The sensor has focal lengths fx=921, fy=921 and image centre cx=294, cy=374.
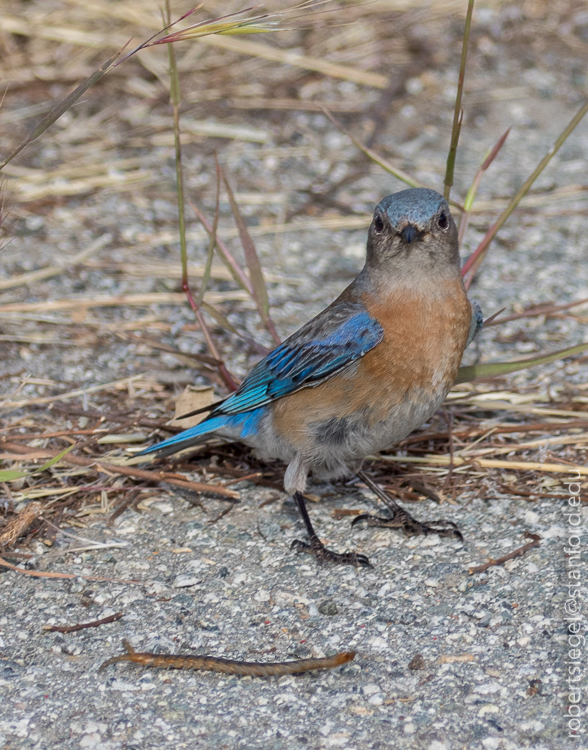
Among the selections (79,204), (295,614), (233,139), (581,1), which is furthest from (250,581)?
(581,1)

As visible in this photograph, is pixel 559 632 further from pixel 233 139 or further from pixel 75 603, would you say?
pixel 233 139

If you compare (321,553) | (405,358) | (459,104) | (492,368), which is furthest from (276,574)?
(459,104)

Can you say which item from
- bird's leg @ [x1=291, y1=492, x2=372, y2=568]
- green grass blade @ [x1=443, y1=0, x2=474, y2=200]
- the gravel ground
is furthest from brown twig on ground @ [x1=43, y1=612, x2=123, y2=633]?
green grass blade @ [x1=443, y1=0, x2=474, y2=200]

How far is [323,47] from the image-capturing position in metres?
7.50

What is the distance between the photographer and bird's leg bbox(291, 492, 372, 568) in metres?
3.42

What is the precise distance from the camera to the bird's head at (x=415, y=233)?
3357 mm

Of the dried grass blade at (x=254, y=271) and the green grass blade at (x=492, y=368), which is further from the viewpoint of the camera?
the dried grass blade at (x=254, y=271)

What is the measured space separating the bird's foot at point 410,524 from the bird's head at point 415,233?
0.97 meters

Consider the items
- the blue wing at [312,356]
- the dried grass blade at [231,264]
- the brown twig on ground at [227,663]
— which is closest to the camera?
the brown twig on ground at [227,663]

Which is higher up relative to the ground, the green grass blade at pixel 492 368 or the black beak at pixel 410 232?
the black beak at pixel 410 232

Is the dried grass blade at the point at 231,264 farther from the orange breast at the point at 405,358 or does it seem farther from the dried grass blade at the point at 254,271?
the orange breast at the point at 405,358

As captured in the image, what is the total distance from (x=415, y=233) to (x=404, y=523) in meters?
1.13

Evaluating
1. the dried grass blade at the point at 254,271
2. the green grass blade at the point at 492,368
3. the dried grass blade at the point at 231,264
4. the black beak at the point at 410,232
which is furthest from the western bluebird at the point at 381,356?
the dried grass blade at the point at 231,264

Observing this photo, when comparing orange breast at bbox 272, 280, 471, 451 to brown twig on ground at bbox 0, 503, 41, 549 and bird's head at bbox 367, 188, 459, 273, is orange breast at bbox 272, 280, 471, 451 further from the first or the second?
brown twig on ground at bbox 0, 503, 41, 549
